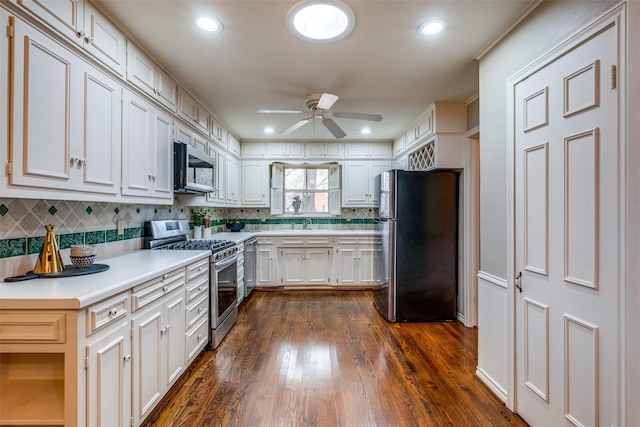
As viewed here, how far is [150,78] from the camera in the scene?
86.7 inches

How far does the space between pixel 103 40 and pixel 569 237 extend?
2.85 meters

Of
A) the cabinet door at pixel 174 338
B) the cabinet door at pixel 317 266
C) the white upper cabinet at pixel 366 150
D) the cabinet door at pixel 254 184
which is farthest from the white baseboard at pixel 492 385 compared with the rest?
the cabinet door at pixel 254 184

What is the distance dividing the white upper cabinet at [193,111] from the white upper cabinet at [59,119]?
0.91 m

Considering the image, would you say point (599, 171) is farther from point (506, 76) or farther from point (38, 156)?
point (38, 156)

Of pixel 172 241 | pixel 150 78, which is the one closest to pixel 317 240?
pixel 172 241

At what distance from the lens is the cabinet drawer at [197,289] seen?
7.11ft

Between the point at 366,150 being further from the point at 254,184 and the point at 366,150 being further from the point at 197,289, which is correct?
the point at 197,289

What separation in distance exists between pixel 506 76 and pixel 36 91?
2661 millimetres

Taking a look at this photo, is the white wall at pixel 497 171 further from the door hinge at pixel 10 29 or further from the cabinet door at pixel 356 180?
the cabinet door at pixel 356 180

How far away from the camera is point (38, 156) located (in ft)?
4.34

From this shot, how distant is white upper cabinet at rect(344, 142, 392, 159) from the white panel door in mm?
3144

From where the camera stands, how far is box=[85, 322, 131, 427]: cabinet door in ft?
3.99

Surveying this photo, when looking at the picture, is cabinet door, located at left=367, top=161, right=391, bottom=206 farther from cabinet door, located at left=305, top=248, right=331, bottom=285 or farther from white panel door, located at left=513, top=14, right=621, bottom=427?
white panel door, located at left=513, top=14, right=621, bottom=427

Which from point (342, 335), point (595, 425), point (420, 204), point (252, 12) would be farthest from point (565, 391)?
point (252, 12)
